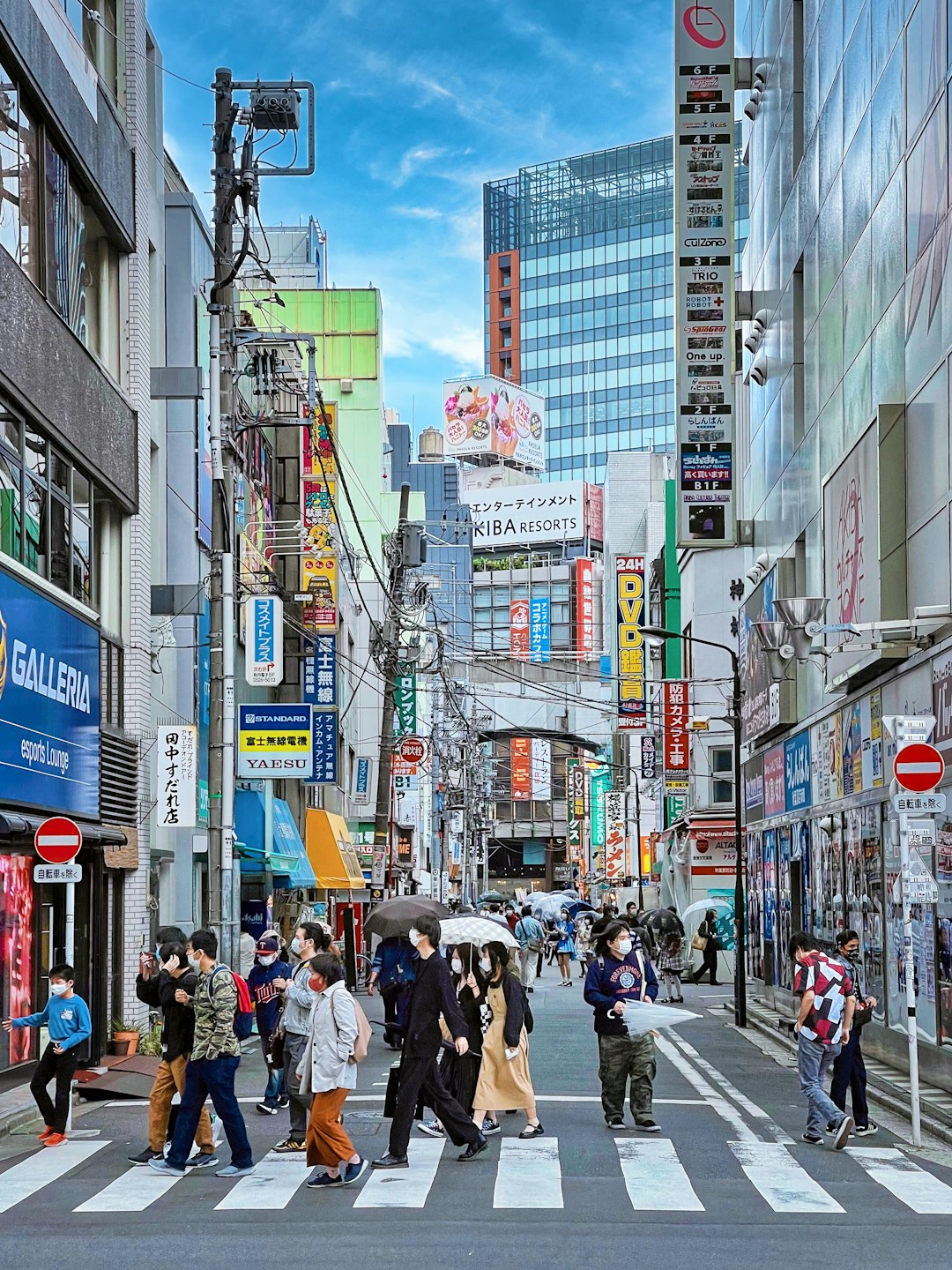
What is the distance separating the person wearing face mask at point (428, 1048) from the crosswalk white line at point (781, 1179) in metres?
2.21

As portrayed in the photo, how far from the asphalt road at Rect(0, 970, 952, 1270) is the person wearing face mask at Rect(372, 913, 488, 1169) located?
0.30 meters

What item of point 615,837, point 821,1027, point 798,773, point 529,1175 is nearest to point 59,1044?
point 529,1175

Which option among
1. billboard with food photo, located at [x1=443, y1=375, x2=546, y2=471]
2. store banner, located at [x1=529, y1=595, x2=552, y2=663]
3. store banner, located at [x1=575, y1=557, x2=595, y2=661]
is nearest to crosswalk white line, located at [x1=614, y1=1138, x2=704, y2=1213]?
store banner, located at [x1=575, y1=557, x2=595, y2=661]

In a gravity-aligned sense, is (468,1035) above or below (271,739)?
below

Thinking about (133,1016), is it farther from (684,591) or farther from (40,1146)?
(684,591)

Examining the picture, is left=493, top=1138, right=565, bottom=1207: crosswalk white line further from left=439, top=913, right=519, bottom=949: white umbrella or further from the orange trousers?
left=439, top=913, right=519, bottom=949: white umbrella

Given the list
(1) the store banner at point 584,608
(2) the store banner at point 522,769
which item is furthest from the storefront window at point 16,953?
(1) the store banner at point 584,608

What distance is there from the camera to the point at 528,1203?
11242mm

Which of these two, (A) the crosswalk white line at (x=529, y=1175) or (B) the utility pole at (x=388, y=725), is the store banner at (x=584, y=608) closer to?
(B) the utility pole at (x=388, y=725)

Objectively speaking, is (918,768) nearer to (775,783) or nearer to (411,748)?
(775,783)

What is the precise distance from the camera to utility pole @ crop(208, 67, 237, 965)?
74.4 ft

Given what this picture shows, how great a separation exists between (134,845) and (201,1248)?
1428cm

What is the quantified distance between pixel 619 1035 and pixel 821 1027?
5.87 feet

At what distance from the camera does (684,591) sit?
196 feet
